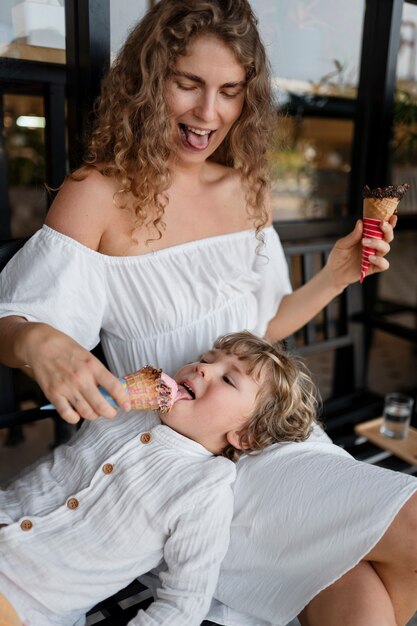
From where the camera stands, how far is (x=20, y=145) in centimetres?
312

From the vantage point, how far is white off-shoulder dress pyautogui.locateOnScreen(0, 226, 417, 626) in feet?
4.65

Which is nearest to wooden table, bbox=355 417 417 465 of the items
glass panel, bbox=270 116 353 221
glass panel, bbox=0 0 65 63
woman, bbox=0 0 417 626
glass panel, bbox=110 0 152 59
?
woman, bbox=0 0 417 626

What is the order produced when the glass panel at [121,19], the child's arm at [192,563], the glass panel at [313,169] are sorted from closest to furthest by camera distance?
the child's arm at [192,563] < the glass panel at [121,19] < the glass panel at [313,169]

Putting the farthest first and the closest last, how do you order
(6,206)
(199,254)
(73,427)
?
(73,427)
(6,206)
(199,254)

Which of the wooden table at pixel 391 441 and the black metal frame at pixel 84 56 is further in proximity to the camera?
the wooden table at pixel 391 441

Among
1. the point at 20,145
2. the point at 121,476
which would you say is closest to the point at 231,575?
the point at 121,476

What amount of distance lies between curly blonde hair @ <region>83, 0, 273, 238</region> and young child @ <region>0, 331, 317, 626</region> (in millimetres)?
535

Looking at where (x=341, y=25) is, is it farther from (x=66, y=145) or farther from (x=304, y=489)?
(x=304, y=489)

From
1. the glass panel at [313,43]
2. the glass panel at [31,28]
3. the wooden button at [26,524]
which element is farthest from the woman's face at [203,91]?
the wooden button at [26,524]

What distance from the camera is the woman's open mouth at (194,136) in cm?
169

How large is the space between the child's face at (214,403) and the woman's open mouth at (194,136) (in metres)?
0.60

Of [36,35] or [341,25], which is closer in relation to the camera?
[36,35]

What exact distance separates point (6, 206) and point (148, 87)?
716 mm

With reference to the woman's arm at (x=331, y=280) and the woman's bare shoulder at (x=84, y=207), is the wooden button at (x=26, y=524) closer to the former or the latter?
the woman's bare shoulder at (x=84, y=207)
